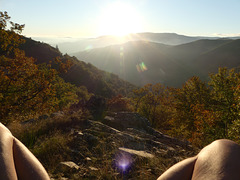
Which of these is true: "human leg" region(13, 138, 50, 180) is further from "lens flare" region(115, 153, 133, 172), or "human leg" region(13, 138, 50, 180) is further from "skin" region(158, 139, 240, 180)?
"lens flare" region(115, 153, 133, 172)

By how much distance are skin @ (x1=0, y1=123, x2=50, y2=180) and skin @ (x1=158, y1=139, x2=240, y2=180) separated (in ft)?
2.61

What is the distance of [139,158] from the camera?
3.64m

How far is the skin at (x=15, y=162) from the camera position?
78cm

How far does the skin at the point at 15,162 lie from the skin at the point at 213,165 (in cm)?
79

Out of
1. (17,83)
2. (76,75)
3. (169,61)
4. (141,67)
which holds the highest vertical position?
(169,61)

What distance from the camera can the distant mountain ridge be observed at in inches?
4296

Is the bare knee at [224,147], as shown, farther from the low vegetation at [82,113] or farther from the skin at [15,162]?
the low vegetation at [82,113]

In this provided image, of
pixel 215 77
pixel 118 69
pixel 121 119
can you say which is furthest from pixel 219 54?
pixel 121 119

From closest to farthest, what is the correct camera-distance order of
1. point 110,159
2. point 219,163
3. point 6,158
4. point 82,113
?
point 6,158
point 219,163
point 110,159
point 82,113

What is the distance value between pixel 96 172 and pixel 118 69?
5750 inches

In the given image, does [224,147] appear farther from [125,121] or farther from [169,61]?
[169,61]

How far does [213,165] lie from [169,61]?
5534 inches

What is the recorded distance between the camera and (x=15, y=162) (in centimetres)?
89

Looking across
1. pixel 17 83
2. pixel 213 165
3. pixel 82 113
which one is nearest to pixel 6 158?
pixel 213 165
